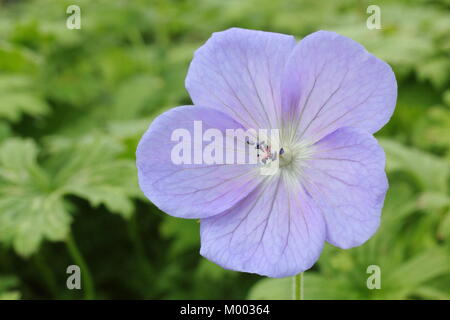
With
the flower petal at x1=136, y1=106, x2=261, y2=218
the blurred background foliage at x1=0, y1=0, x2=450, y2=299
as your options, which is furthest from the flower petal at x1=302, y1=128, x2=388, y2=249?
the blurred background foliage at x1=0, y1=0, x2=450, y2=299

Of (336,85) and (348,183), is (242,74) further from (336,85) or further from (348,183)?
(348,183)

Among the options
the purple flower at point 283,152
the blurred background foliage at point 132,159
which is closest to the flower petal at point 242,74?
the purple flower at point 283,152

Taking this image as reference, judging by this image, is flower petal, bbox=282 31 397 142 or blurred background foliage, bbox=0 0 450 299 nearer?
flower petal, bbox=282 31 397 142

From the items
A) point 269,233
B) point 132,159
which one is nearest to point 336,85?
point 269,233

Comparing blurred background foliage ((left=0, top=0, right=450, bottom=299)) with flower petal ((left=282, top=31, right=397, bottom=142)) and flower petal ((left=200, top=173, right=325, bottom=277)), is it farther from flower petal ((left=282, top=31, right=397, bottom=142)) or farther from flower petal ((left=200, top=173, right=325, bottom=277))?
flower petal ((left=282, top=31, right=397, bottom=142))

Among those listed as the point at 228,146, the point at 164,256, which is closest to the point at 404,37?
the point at 164,256
